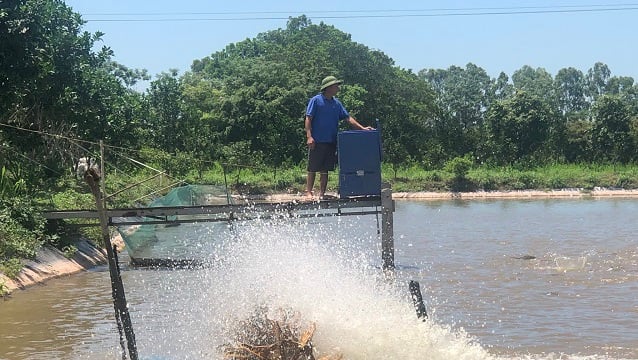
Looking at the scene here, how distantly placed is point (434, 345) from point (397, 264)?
8.29 m

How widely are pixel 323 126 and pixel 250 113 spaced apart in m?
35.6

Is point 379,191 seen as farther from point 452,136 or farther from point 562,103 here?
point 562,103

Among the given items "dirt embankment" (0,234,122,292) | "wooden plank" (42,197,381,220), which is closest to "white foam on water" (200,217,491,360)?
"wooden plank" (42,197,381,220)

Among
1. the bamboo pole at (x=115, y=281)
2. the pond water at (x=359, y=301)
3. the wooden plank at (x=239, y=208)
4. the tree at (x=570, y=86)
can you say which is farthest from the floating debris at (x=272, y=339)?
the tree at (x=570, y=86)

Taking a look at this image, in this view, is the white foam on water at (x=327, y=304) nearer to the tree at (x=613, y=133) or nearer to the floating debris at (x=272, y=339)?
the floating debris at (x=272, y=339)

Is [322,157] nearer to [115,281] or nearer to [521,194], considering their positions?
[115,281]

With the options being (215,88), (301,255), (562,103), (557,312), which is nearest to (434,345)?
(301,255)

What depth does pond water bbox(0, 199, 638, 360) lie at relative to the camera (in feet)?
24.8

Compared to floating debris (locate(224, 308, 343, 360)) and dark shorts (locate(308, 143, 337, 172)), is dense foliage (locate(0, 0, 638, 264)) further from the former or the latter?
floating debris (locate(224, 308, 343, 360))

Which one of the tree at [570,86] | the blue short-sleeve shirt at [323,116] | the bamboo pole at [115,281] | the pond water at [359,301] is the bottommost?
the pond water at [359,301]

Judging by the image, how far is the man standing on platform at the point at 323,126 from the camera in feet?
36.2

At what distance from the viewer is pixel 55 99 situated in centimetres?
1766

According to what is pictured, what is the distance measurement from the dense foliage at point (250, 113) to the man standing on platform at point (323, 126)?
5494 millimetres

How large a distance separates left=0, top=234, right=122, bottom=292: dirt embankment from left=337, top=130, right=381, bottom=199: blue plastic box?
521 centimetres
